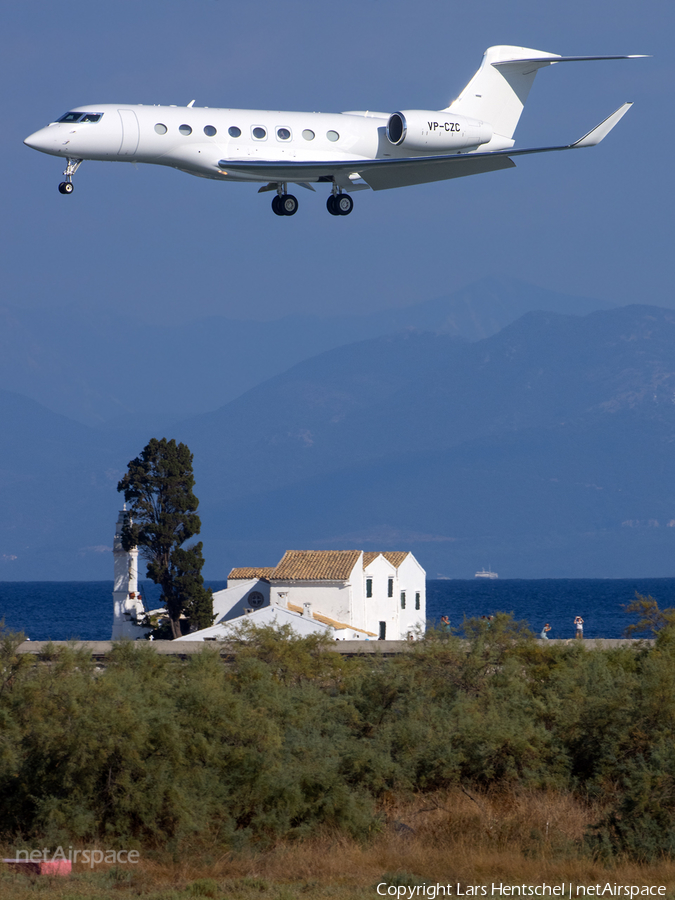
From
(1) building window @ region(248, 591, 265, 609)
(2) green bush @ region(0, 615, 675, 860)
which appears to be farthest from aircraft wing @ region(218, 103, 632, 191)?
(1) building window @ region(248, 591, 265, 609)

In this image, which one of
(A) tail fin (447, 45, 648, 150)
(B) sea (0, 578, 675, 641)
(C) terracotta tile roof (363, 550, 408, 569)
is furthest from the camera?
(B) sea (0, 578, 675, 641)

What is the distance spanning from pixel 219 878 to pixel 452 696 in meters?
7.97

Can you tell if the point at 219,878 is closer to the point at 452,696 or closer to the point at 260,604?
the point at 452,696

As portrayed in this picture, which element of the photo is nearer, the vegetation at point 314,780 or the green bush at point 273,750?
the vegetation at point 314,780

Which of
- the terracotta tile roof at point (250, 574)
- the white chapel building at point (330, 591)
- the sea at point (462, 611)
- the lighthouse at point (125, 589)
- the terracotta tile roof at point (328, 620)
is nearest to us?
the terracotta tile roof at point (328, 620)

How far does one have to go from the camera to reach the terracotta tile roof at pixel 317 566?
6256 cm

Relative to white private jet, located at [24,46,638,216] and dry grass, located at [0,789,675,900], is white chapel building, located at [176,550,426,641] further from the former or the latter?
dry grass, located at [0,789,675,900]

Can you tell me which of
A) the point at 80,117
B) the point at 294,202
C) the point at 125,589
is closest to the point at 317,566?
the point at 125,589

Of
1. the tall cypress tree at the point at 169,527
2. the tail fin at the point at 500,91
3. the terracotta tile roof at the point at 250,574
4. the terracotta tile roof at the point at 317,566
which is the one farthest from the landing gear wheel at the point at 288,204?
the terracotta tile roof at the point at 250,574

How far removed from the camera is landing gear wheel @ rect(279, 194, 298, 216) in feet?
82.4

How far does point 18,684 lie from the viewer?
2114cm

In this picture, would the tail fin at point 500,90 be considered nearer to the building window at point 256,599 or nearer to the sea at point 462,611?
the building window at point 256,599

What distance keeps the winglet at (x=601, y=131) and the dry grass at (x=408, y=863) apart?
11.8m

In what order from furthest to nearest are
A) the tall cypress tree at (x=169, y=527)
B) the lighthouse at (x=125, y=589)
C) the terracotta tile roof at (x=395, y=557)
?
the terracotta tile roof at (x=395, y=557)
the lighthouse at (x=125, y=589)
the tall cypress tree at (x=169, y=527)
